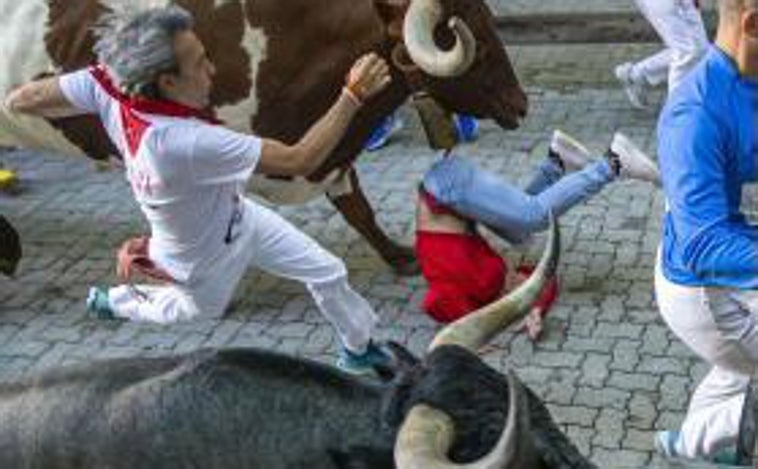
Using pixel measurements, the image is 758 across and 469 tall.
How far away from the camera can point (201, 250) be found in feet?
19.4

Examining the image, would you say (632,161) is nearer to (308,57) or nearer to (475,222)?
(475,222)

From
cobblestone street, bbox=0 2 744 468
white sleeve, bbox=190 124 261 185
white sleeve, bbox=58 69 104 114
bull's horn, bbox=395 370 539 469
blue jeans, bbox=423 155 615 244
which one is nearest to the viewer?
bull's horn, bbox=395 370 539 469

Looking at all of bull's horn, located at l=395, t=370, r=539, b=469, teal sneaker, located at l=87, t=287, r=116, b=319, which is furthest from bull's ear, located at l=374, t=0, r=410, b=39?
bull's horn, located at l=395, t=370, r=539, b=469

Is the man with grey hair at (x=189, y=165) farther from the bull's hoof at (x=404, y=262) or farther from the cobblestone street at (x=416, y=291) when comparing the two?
the bull's hoof at (x=404, y=262)

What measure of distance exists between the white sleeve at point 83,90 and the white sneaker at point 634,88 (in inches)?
196

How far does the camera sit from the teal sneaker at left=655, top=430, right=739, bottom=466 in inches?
205

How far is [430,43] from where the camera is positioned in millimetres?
6566

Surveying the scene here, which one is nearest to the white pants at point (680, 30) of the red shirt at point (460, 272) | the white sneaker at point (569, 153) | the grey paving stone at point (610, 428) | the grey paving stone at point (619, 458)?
the white sneaker at point (569, 153)

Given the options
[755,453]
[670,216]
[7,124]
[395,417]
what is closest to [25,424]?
[395,417]

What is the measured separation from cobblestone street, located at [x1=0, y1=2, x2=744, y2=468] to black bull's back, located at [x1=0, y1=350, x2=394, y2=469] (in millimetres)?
2468

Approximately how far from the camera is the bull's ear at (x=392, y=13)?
268 inches

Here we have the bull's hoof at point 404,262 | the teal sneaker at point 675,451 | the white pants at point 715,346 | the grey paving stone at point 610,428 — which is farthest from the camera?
the bull's hoof at point 404,262

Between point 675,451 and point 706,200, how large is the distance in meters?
1.55

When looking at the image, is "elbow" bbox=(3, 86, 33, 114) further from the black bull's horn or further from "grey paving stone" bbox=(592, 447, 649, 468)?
the black bull's horn
